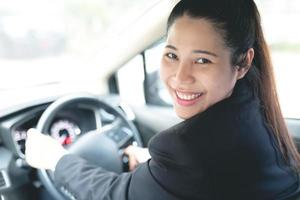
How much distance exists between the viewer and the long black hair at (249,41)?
1.17 metres

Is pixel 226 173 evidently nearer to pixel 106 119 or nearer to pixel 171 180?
pixel 171 180

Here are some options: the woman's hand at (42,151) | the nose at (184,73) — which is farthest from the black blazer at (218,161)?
the woman's hand at (42,151)

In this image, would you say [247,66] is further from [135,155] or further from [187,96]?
[135,155]

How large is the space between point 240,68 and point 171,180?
367 millimetres

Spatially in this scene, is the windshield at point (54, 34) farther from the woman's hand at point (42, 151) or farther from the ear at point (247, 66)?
the ear at point (247, 66)

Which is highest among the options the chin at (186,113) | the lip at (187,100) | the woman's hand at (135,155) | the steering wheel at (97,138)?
the lip at (187,100)

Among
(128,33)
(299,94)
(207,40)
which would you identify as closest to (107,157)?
(128,33)

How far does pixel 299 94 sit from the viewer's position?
2.05m

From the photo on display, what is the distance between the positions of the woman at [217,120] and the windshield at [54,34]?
0.73 metres

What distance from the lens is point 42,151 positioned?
155 cm

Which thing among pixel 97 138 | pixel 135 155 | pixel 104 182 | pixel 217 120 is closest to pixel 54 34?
pixel 97 138

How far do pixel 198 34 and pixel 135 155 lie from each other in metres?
0.76

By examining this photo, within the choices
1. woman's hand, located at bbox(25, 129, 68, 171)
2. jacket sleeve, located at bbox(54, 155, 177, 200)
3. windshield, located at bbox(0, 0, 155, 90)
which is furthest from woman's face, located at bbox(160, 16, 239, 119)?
windshield, located at bbox(0, 0, 155, 90)

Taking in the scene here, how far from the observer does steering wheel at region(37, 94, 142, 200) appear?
1.63 meters
